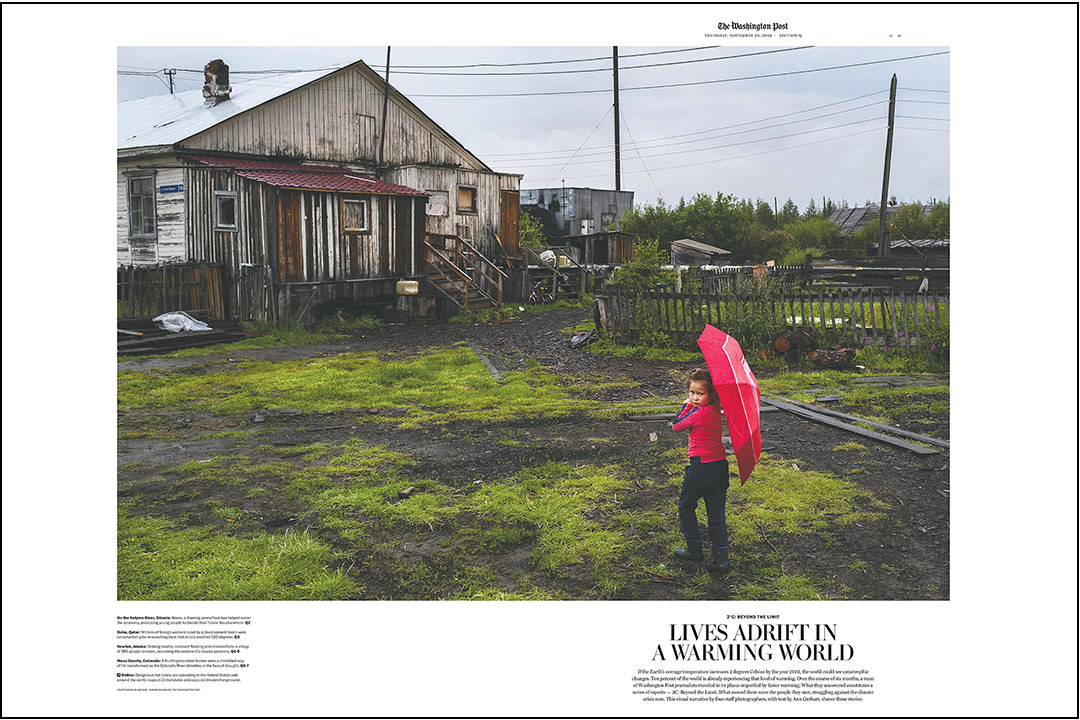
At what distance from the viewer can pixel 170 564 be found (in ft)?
14.3

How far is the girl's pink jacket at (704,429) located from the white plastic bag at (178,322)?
13.4m

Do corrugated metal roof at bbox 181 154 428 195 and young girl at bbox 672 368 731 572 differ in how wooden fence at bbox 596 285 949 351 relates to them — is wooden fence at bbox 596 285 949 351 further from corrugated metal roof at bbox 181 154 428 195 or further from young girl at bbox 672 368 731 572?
corrugated metal roof at bbox 181 154 428 195

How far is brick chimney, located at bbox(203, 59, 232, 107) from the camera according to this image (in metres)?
19.9

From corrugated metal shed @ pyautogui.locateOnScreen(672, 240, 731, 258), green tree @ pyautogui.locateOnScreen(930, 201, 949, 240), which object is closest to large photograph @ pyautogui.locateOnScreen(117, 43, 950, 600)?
green tree @ pyautogui.locateOnScreen(930, 201, 949, 240)

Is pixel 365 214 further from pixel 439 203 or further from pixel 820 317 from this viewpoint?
pixel 820 317

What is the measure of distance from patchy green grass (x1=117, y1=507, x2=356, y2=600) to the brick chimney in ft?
58.9

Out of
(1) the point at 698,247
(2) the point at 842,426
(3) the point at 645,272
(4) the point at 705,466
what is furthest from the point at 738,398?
(1) the point at 698,247

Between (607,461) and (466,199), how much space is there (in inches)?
763

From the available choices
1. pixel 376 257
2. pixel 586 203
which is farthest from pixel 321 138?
pixel 586 203

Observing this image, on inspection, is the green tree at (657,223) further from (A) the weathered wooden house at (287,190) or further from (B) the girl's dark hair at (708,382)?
(B) the girl's dark hair at (708,382)

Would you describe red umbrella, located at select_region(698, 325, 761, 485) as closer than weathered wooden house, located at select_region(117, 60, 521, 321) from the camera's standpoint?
Yes

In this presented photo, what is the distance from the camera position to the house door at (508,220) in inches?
1028
